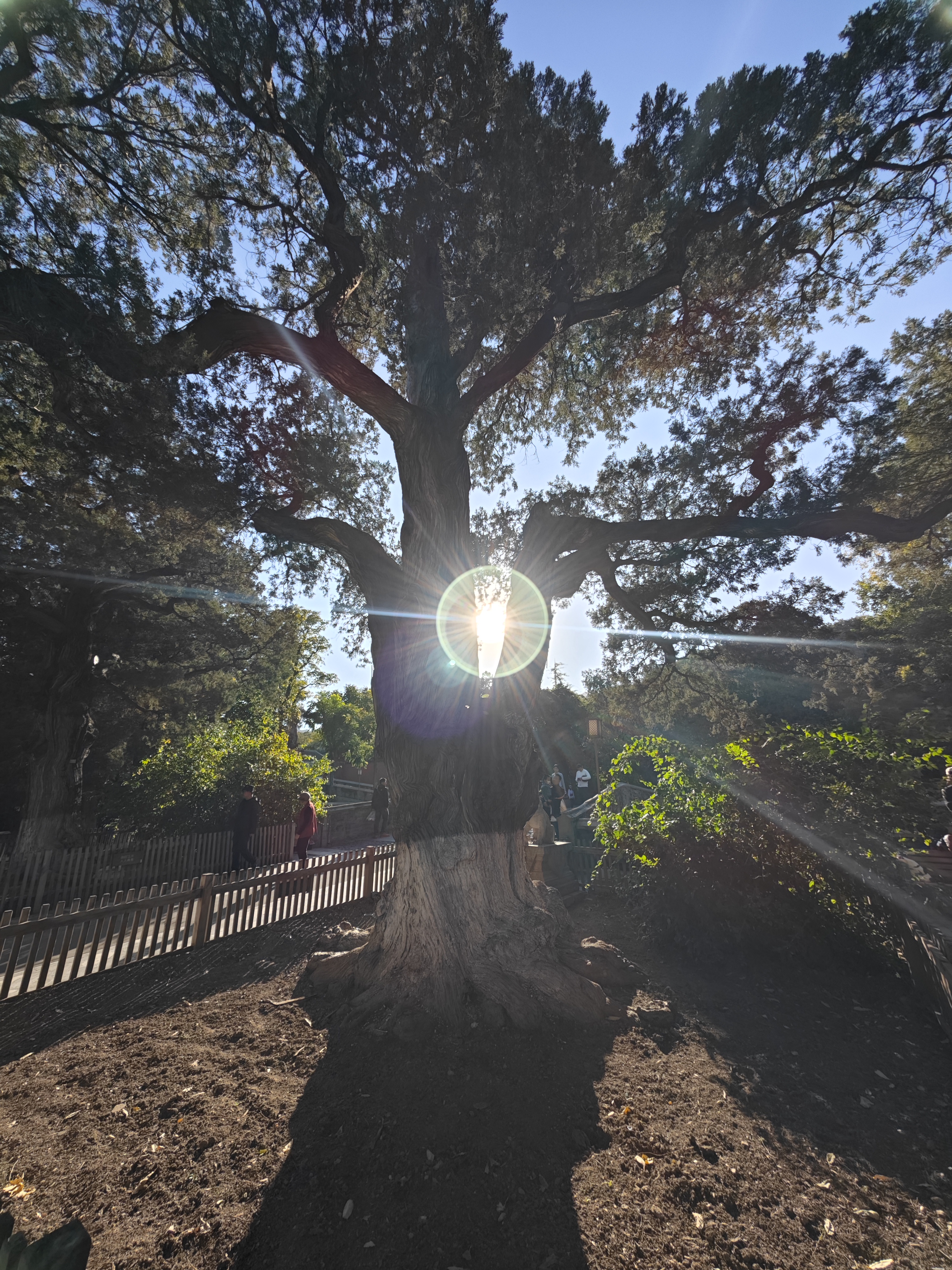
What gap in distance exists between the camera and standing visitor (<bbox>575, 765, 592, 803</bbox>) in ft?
56.1

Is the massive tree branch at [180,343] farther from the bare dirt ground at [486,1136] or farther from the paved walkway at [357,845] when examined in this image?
the paved walkway at [357,845]

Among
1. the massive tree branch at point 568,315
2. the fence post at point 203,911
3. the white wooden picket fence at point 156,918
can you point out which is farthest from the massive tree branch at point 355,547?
the fence post at point 203,911

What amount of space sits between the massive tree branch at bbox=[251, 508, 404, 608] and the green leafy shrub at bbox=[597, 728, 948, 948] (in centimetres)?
445

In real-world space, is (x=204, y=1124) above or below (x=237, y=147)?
below

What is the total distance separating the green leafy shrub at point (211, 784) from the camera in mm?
12008

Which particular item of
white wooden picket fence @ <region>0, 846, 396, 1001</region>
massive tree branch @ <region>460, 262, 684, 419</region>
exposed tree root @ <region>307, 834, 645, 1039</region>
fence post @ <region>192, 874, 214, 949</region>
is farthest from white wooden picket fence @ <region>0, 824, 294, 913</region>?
massive tree branch @ <region>460, 262, 684, 419</region>

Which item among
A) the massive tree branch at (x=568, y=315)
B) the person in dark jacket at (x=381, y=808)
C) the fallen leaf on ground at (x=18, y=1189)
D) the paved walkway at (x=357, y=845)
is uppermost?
the massive tree branch at (x=568, y=315)

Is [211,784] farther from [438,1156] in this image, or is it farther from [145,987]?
[438,1156]

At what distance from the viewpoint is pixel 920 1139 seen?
3039 millimetres

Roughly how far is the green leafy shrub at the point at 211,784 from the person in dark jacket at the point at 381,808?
5.17ft

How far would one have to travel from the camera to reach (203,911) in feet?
21.4

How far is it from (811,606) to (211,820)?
12.8 m

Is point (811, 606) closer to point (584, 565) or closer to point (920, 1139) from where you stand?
point (584, 565)

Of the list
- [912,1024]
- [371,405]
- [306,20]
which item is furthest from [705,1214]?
[306,20]
